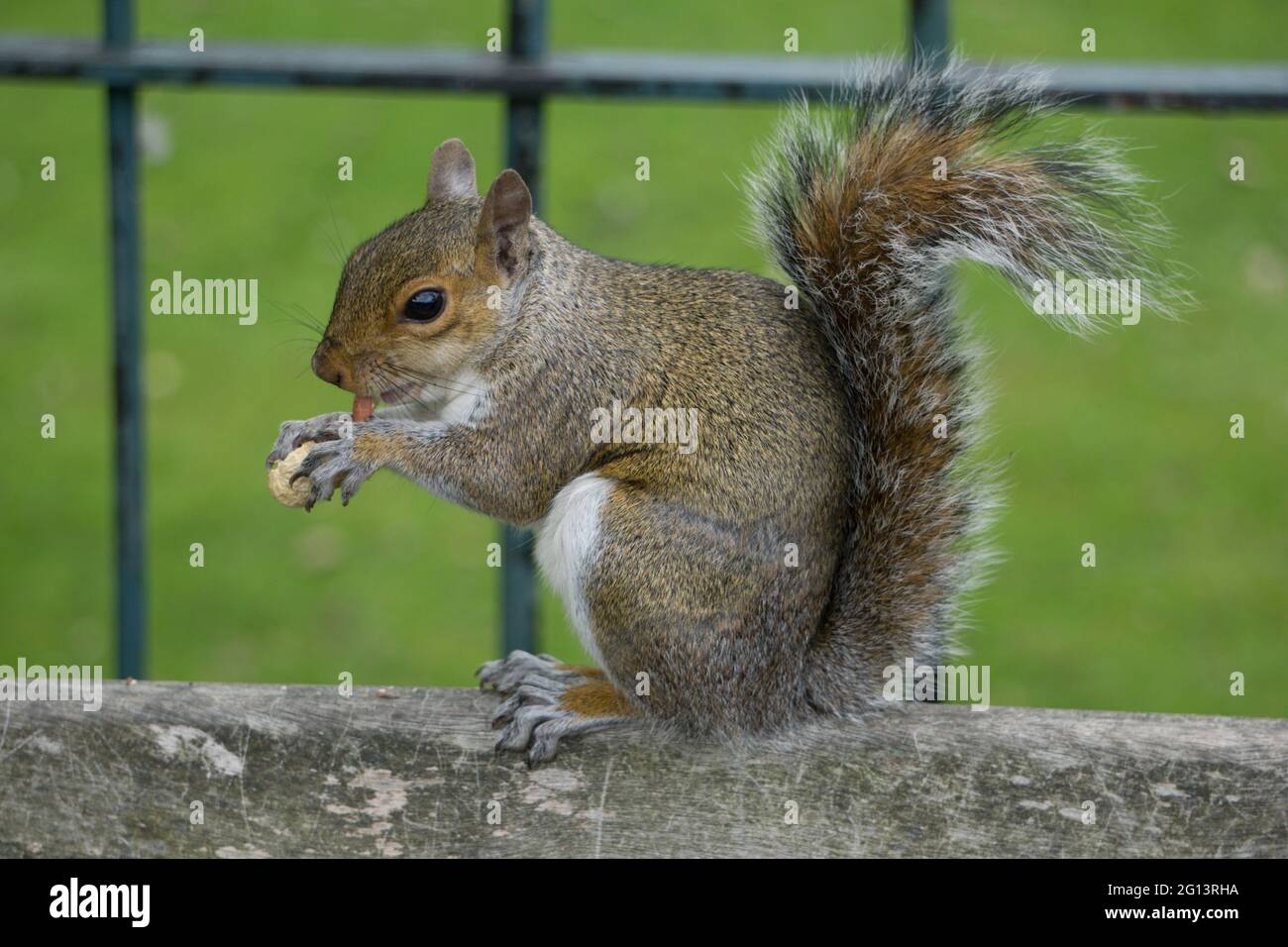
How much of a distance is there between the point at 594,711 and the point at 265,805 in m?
0.30

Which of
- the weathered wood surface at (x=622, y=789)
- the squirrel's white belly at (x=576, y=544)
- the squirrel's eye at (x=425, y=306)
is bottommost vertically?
the weathered wood surface at (x=622, y=789)

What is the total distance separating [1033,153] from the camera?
4.52 feet

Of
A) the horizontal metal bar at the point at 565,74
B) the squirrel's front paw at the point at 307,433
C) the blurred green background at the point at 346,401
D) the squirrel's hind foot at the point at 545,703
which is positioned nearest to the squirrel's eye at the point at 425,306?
the squirrel's front paw at the point at 307,433

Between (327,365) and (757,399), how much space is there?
385mm

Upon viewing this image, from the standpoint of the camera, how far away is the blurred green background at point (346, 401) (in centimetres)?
288

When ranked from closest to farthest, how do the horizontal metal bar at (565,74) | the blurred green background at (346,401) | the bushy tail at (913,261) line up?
1. the bushy tail at (913,261)
2. the horizontal metal bar at (565,74)
3. the blurred green background at (346,401)

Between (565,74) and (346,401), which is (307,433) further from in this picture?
(346,401)

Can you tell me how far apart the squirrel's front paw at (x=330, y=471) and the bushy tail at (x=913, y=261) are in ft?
1.39

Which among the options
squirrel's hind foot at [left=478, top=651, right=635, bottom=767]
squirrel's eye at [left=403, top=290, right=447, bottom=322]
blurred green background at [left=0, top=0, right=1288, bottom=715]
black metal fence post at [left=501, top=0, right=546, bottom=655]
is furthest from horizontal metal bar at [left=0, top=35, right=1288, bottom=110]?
blurred green background at [left=0, top=0, right=1288, bottom=715]

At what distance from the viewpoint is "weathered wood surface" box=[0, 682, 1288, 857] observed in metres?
1.40

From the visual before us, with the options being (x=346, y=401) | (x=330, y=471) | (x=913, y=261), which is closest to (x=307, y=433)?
(x=330, y=471)

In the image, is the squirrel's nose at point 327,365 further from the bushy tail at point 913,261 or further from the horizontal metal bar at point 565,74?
the bushy tail at point 913,261

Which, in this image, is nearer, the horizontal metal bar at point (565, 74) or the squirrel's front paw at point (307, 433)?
the squirrel's front paw at point (307, 433)

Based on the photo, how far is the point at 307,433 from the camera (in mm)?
1430
